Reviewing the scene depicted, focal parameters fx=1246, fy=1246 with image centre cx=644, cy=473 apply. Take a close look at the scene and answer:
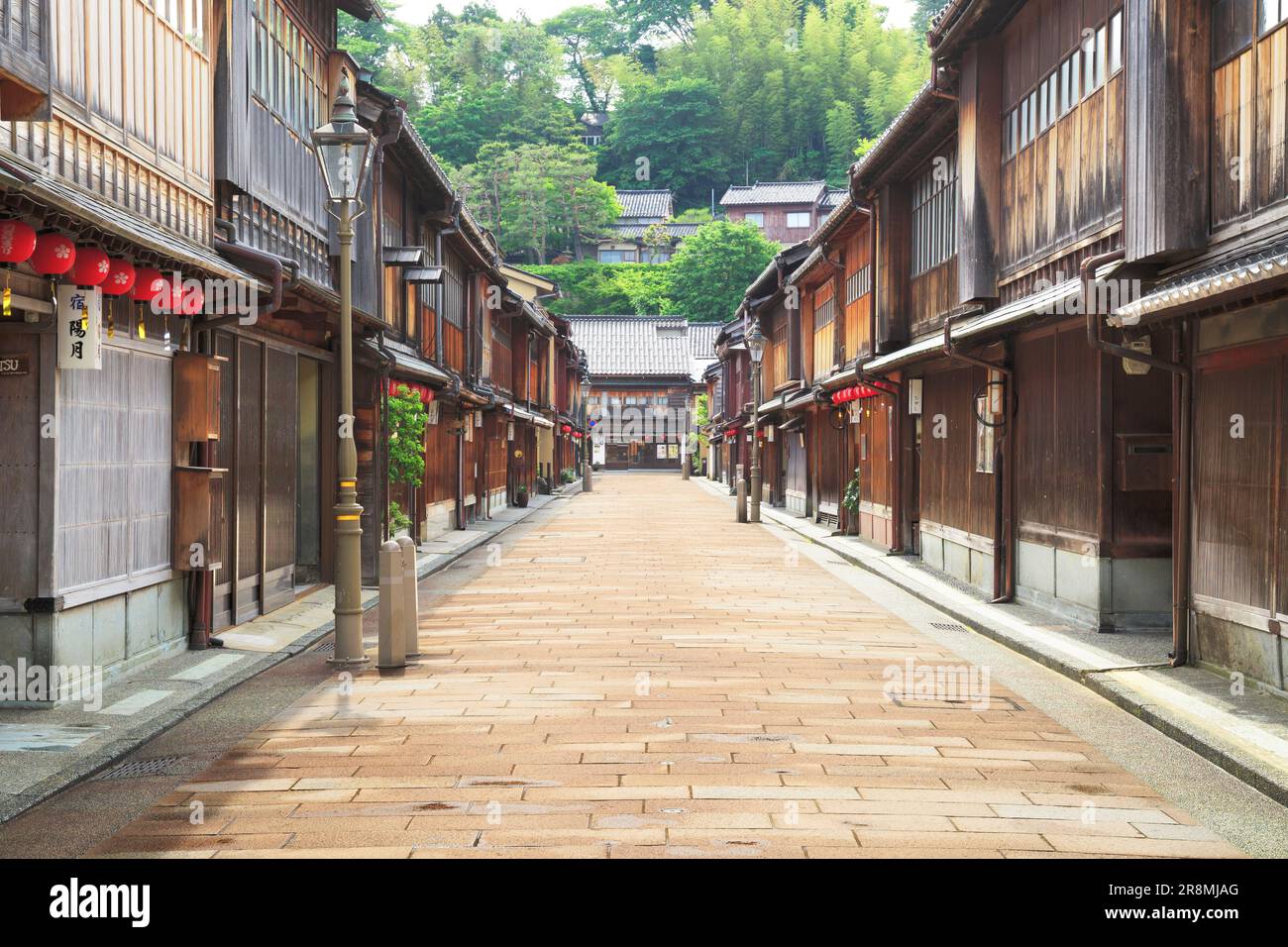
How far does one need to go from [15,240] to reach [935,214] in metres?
17.0

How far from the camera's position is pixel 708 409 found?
82.9 meters

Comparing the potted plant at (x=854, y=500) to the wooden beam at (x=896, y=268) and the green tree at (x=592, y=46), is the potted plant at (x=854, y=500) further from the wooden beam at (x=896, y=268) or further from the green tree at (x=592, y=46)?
the green tree at (x=592, y=46)

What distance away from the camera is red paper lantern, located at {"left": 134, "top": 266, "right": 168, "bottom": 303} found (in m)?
10.2

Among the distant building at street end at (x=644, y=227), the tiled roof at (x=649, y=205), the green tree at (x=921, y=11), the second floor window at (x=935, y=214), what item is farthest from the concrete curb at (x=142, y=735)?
the green tree at (x=921, y=11)

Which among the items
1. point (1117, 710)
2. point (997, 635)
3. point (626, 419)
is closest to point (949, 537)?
point (997, 635)

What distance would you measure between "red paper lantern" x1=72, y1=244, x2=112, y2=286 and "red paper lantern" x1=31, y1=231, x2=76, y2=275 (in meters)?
0.52

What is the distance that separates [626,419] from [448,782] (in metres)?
89.3

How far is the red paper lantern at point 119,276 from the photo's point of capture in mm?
9531

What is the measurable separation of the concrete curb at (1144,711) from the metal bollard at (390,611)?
616cm

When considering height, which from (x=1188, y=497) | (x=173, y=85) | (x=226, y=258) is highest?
(x=173, y=85)

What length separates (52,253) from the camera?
28.0ft

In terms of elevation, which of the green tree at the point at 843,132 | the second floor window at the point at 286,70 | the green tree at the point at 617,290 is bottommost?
the second floor window at the point at 286,70

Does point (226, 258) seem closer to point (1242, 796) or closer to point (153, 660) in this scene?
point (153, 660)

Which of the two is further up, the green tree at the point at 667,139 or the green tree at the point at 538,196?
the green tree at the point at 667,139
